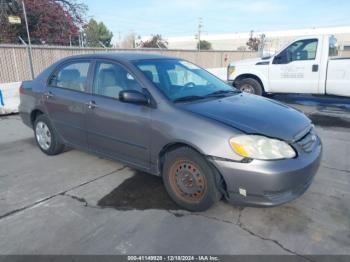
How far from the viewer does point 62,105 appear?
4504mm

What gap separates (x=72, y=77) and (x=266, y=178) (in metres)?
3.13

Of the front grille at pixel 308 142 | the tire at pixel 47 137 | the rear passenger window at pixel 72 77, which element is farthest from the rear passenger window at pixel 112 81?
the front grille at pixel 308 142

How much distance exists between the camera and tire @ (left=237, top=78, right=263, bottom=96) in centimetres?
970

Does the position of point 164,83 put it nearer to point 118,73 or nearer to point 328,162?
point 118,73

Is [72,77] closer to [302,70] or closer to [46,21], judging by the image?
[302,70]

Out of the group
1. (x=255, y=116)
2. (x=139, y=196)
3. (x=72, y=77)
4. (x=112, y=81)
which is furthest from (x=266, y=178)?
(x=72, y=77)

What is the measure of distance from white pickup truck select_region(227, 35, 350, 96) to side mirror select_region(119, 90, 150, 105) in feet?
22.3

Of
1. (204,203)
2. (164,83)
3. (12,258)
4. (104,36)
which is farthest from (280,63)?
(104,36)

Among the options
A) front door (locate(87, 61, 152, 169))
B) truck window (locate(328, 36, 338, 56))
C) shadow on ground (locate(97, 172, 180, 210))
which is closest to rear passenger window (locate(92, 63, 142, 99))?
front door (locate(87, 61, 152, 169))

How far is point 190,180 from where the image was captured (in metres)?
3.24

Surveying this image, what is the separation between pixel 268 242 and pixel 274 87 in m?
7.36

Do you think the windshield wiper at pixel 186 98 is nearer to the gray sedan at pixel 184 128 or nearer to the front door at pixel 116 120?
the gray sedan at pixel 184 128

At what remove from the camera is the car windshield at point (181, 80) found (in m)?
3.64

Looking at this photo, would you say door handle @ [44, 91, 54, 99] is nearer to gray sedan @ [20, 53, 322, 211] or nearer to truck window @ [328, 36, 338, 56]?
gray sedan @ [20, 53, 322, 211]
